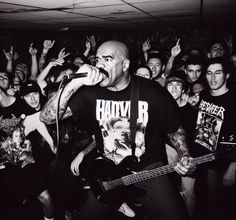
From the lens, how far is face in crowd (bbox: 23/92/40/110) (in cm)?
319

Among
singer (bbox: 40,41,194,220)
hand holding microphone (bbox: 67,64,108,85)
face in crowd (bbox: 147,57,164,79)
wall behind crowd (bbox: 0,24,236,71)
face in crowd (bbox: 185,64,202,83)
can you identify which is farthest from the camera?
wall behind crowd (bbox: 0,24,236,71)

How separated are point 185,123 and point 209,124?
0.27m

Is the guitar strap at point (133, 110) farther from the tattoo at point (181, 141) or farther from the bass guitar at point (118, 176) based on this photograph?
the tattoo at point (181, 141)

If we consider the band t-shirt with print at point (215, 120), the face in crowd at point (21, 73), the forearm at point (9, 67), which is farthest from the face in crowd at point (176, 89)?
the forearm at point (9, 67)

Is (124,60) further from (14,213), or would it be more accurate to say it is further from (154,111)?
(14,213)

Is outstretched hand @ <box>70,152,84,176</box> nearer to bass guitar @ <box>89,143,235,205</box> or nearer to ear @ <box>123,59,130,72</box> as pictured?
bass guitar @ <box>89,143,235,205</box>

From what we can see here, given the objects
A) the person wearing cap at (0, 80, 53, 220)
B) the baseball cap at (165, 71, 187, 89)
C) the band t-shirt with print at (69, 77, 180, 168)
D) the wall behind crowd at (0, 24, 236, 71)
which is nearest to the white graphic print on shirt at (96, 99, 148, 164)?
the band t-shirt with print at (69, 77, 180, 168)

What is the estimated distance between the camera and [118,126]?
220 cm

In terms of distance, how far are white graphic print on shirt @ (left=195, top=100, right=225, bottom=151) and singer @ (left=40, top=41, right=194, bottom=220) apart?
35.0 inches

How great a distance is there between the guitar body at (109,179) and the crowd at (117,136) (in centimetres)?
2

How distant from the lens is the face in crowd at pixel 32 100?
125 inches

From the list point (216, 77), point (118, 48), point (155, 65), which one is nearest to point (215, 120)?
point (216, 77)

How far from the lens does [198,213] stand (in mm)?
3096

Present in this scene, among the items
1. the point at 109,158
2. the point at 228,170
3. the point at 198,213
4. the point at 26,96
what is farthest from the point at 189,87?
the point at 26,96
